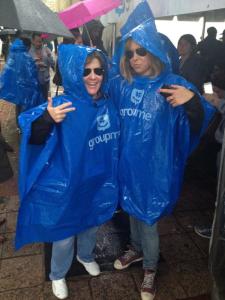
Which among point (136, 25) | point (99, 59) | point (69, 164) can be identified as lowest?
point (69, 164)

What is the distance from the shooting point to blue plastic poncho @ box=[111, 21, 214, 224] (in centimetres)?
227

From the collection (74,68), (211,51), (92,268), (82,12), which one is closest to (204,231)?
(92,268)

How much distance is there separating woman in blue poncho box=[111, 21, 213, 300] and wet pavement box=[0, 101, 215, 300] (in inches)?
27.2

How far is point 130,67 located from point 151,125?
463 millimetres

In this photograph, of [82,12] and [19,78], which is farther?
[19,78]

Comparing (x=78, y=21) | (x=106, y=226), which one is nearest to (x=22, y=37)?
(x=78, y=21)

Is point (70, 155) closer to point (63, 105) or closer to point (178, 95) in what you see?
point (63, 105)

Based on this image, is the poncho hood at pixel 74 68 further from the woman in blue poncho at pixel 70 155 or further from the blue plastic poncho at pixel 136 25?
the blue plastic poncho at pixel 136 25

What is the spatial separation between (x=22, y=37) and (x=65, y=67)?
13.7 ft

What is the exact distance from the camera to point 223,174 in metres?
1.88

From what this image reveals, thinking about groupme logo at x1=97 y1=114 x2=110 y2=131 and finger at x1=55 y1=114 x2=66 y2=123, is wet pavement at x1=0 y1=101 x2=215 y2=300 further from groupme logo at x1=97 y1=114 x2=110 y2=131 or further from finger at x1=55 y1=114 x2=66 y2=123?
finger at x1=55 y1=114 x2=66 y2=123

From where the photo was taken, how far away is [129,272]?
2.95 meters

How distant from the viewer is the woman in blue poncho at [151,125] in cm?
223

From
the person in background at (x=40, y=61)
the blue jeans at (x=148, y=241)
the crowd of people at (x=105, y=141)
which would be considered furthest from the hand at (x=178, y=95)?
the person in background at (x=40, y=61)
